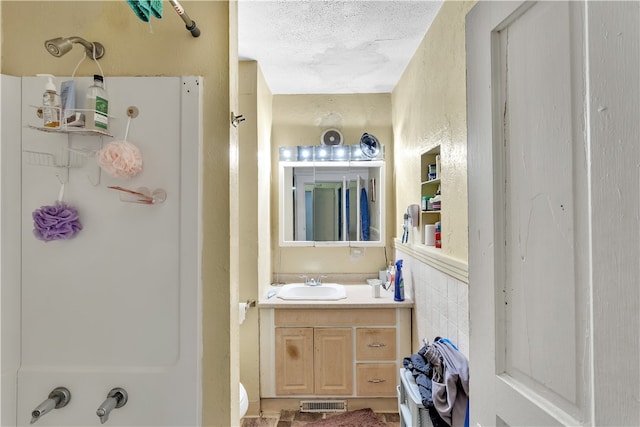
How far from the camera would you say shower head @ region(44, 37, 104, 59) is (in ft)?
2.95

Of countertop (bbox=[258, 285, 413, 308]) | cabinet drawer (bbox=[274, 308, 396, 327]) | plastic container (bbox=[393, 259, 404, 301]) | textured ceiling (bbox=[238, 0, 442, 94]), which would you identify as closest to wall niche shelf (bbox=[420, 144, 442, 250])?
plastic container (bbox=[393, 259, 404, 301])

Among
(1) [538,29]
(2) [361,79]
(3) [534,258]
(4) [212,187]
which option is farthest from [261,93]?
(3) [534,258]

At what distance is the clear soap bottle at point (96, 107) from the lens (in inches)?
36.9

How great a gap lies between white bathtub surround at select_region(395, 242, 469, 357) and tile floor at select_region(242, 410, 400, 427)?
0.51 meters

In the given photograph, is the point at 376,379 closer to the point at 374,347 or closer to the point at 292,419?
the point at 374,347

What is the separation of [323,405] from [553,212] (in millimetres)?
2226

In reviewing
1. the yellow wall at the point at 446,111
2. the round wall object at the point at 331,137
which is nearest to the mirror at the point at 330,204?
the round wall object at the point at 331,137

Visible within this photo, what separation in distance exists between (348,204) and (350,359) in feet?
4.15

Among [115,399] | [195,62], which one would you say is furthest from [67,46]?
[115,399]

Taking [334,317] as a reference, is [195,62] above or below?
above

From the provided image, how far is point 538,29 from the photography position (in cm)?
61

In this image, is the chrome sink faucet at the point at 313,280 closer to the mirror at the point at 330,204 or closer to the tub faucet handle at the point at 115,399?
the mirror at the point at 330,204

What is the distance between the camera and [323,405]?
2279mm

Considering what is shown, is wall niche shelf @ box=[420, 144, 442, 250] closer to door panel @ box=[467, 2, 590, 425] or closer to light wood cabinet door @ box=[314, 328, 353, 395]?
light wood cabinet door @ box=[314, 328, 353, 395]
